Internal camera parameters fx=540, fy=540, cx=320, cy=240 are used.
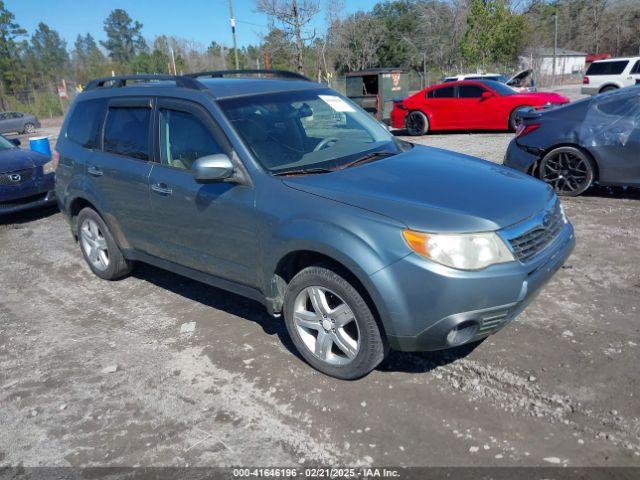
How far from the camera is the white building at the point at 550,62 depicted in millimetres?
43094

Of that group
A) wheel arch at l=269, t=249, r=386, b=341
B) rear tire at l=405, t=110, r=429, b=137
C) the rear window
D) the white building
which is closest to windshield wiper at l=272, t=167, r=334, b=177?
wheel arch at l=269, t=249, r=386, b=341

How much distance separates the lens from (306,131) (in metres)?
4.08

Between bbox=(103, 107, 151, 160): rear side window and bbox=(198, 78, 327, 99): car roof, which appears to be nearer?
bbox=(198, 78, 327, 99): car roof

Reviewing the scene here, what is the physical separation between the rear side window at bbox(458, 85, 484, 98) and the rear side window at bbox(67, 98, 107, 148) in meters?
11.7

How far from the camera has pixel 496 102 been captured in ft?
46.8

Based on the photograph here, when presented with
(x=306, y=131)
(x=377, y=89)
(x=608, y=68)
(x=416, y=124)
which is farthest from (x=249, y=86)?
(x=608, y=68)

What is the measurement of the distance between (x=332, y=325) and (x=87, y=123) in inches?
131

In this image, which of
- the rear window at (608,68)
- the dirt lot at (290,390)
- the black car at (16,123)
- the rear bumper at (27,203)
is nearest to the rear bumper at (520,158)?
the dirt lot at (290,390)

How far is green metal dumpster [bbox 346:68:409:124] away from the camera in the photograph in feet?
61.7

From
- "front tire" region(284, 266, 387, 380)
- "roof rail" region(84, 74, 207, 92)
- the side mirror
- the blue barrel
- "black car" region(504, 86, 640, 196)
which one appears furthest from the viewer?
the blue barrel

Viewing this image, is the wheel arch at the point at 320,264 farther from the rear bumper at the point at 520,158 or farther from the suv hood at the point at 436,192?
the rear bumper at the point at 520,158

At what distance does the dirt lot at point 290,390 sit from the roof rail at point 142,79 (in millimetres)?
1842

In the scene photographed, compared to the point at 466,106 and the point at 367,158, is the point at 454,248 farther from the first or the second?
the point at 466,106

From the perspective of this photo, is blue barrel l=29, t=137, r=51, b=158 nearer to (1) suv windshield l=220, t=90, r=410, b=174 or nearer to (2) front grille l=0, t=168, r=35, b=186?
(2) front grille l=0, t=168, r=35, b=186
